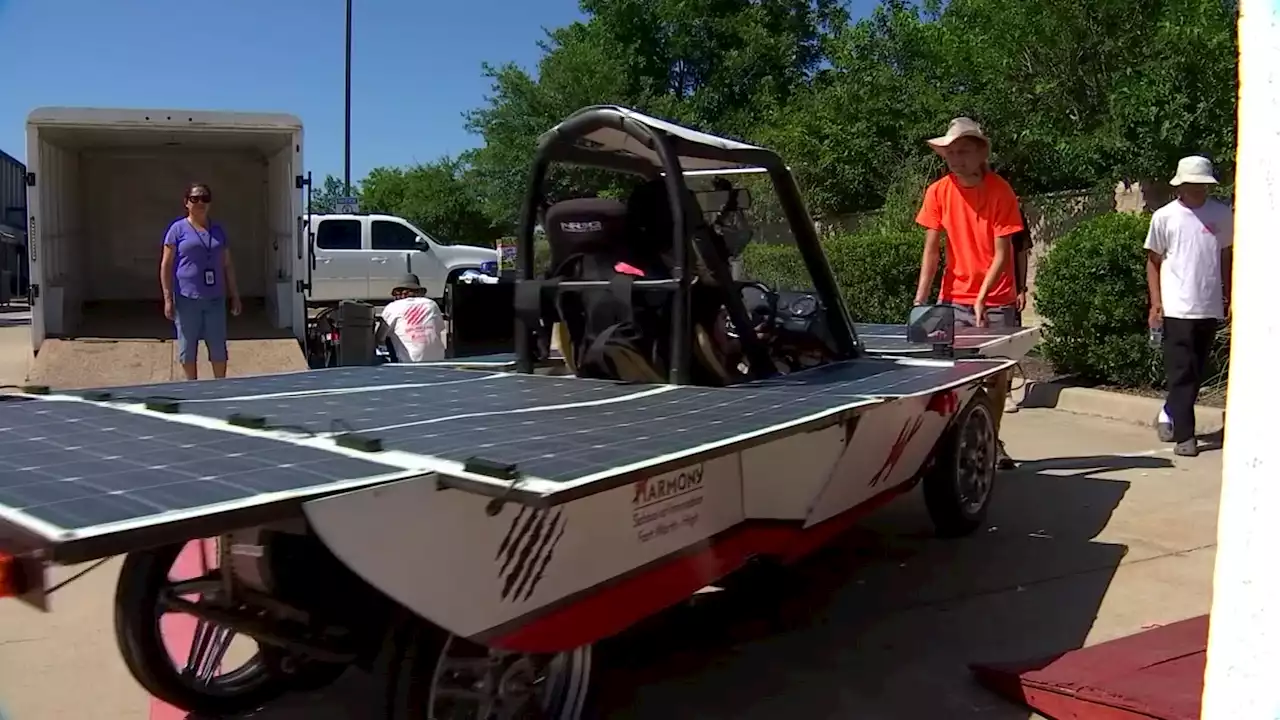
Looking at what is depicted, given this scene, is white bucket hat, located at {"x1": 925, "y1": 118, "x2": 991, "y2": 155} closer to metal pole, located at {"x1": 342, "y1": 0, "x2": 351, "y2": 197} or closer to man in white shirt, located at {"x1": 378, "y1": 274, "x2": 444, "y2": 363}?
man in white shirt, located at {"x1": 378, "y1": 274, "x2": 444, "y2": 363}

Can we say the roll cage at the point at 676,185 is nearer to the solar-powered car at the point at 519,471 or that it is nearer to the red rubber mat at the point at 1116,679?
the solar-powered car at the point at 519,471

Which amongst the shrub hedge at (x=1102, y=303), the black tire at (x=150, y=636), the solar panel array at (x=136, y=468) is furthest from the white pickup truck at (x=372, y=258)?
the solar panel array at (x=136, y=468)

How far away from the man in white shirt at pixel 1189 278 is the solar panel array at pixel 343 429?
3217 mm

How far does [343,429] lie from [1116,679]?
248cm

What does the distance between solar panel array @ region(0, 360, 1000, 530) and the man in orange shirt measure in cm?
208

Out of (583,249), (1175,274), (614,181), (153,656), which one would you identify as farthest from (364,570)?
(614,181)

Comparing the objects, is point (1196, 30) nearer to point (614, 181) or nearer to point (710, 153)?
point (614, 181)

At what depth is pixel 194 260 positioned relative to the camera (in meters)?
8.05

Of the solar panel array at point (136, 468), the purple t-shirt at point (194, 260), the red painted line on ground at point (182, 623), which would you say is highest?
the purple t-shirt at point (194, 260)

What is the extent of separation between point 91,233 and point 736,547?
1117cm

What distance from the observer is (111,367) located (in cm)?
971

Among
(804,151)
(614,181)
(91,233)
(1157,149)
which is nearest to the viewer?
(91,233)

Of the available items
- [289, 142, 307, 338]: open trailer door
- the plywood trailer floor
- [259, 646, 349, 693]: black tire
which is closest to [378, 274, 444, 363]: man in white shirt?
the plywood trailer floor

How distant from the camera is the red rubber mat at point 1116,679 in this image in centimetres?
319
